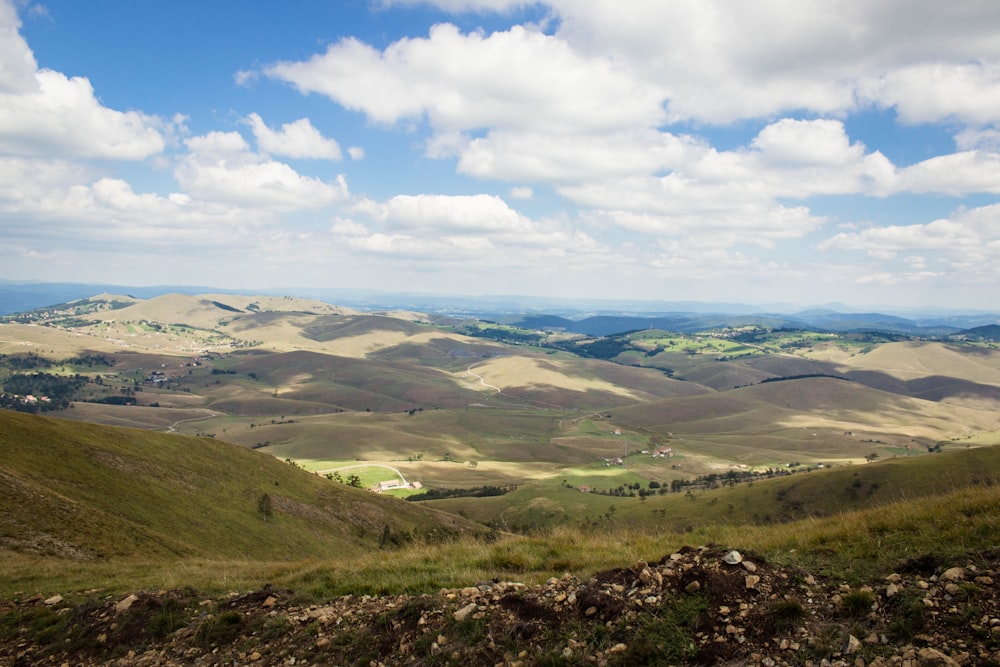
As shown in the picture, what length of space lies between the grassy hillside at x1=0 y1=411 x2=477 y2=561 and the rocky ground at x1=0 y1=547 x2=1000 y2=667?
20.3m

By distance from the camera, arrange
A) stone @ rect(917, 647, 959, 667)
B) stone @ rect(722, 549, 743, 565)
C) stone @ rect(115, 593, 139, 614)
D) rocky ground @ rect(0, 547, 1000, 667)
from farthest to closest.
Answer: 1. stone @ rect(115, 593, 139, 614)
2. stone @ rect(722, 549, 743, 565)
3. rocky ground @ rect(0, 547, 1000, 667)
4. stone @ rect(917, 647, 959, 667)

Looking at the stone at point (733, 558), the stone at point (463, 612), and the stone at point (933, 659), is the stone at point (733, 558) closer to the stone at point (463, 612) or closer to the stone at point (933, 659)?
the stone at point (933, 659)

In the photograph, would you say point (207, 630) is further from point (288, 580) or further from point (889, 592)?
point (889, 592)

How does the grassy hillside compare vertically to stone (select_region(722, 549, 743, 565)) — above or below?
below

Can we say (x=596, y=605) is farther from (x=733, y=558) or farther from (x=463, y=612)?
(x=733, y=558)

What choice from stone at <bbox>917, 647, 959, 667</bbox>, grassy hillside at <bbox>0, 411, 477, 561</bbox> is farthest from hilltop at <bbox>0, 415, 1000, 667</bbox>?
grassy hillside at <bbox>0, 411, 477, 561</bbox>

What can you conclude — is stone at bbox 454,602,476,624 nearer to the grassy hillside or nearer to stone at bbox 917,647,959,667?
stone at bbox 917,647,959,667

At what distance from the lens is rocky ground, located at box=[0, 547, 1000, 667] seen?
749 centimetres

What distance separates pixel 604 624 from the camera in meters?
8.89

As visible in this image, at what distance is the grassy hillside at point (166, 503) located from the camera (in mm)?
29922

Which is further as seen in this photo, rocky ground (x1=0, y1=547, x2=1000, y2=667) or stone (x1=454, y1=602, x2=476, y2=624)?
stone (x1=454, y1=602, x2=476, y2=624)

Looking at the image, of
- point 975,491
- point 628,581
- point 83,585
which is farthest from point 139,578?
point 975,491

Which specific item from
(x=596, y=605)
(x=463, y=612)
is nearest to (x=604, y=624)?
(x=596, y=605)

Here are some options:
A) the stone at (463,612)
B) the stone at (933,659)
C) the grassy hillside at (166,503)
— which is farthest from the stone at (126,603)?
the grassy hillside at (166,503)
